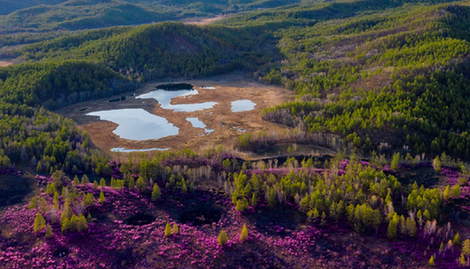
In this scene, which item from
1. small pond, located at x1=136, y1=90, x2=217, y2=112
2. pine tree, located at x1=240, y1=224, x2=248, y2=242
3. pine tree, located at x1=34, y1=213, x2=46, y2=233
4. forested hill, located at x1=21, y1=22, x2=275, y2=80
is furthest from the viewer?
forested hill, located at x1=21, y1=22, x2=275, y2=80

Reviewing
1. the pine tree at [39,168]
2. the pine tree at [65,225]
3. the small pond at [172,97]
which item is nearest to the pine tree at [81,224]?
the pine tree at [65,225]

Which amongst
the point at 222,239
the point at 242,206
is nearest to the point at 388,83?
the point at 242,206

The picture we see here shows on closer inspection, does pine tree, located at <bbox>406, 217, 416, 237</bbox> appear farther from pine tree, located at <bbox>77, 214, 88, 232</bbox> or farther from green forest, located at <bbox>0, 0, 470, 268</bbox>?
pine tree, located at <bbox>77, 214, 88, 232</bbox>

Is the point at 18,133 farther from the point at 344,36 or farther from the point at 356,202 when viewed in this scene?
the point at 344,36

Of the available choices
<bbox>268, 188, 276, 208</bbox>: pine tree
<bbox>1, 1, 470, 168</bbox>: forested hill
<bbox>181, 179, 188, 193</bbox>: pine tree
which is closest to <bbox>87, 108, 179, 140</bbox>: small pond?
<bbox>1, 1, 470, 168</bbox>: forested hill

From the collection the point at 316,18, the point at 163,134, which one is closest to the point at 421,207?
the point at 163,134

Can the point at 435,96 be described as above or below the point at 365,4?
below
